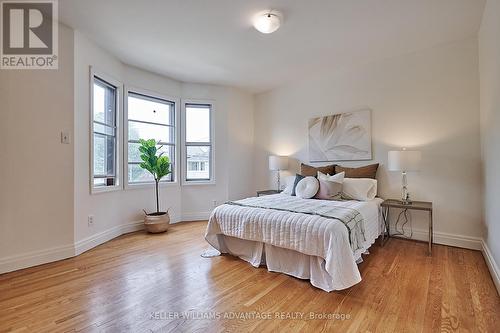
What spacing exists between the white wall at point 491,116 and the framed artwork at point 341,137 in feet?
4.21

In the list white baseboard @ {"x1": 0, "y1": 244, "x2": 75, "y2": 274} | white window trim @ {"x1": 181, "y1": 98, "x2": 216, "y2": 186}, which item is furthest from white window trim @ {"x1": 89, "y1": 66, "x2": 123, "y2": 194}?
white window trim @ {"x1": 181, "y1": 98, "x2": 216, "y2": 186}

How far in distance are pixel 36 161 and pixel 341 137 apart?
→ 12.9 ft

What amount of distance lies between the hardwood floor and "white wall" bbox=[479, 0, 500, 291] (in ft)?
1.54

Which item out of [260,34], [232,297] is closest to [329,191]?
[232,297]

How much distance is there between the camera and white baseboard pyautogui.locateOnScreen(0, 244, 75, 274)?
2351 mm

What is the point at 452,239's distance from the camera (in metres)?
3.01

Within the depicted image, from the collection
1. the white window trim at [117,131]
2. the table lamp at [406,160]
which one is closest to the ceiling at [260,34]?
the white window trim at [117,131]

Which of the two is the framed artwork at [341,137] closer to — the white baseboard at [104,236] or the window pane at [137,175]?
the window pane at [137,175]

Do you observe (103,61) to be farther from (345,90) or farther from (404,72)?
(404,72)

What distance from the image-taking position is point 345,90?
3873 mm

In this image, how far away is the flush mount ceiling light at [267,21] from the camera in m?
2.41

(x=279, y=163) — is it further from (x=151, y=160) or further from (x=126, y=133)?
(x=126, y=133)

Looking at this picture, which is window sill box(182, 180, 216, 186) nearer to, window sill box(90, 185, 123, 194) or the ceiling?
window sill box(90, 185, 123, 194)

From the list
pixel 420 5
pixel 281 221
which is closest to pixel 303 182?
pixel 281 221
